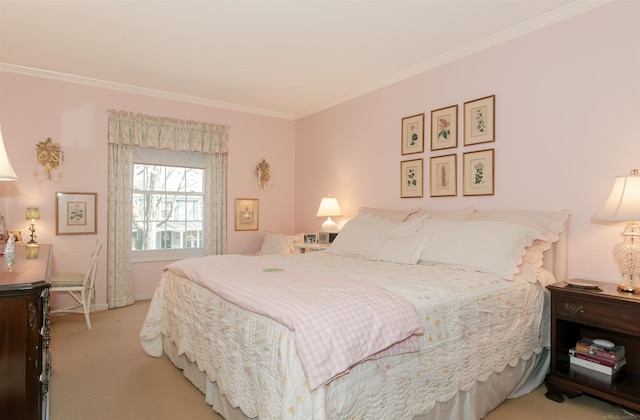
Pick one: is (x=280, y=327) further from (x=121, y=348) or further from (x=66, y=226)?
(x=66, y=226)

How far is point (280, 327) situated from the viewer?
161 cm

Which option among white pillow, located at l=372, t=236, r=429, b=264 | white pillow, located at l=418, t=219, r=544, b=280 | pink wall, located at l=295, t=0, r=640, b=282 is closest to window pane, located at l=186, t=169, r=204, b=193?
pink wall, located at l=295, t=0, r=640, b=282

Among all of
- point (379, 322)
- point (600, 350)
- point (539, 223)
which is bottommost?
point (600, 350)

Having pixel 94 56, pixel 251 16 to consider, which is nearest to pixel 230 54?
pixel 251 16

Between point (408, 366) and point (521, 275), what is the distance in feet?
3.95

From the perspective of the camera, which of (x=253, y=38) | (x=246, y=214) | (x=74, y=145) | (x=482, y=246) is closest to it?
(x=482, y=246)

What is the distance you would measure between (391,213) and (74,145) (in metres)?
3.58

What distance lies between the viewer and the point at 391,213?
3.89 m

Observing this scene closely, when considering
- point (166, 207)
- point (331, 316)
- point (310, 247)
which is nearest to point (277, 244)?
point (310, 247)

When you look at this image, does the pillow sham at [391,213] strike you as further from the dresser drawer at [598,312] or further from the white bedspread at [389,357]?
the dresser drawer at [598,312]

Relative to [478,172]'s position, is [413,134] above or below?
above

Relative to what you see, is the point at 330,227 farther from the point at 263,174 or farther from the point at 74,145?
the point at 74,145

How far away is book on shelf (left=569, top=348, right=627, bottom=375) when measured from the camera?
233 centimetres

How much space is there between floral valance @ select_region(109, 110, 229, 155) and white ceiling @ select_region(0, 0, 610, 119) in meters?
0.38
